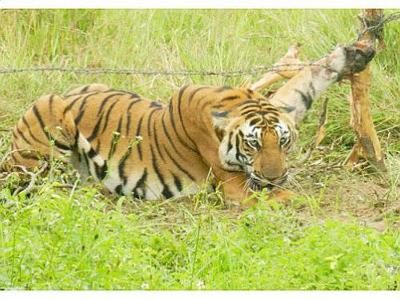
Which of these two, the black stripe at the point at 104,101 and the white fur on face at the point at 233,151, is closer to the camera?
the white fur on face at the point at 233,151

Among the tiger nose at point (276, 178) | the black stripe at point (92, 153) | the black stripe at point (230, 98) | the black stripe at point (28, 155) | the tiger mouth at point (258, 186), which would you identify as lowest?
the black stripe at point (28, 155)

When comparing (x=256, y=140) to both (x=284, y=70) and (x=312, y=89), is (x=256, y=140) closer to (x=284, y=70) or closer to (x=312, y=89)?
(x=312, y=89)

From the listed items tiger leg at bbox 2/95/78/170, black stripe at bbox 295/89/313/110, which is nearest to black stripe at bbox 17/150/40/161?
tiger leg at bbox 2/95/78/170

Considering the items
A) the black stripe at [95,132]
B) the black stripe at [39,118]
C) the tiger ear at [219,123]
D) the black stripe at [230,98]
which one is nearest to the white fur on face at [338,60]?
the black stripe at [230,98]

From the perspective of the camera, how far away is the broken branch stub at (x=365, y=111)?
686 cm

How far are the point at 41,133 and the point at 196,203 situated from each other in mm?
1321

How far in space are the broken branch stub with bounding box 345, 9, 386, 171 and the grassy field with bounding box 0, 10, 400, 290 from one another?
0.10m

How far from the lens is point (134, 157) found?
7.01 m

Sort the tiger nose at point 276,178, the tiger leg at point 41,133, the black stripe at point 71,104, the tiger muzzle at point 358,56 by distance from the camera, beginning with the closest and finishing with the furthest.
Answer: the tiger nose at point 276,178 < the tiger muzzle at point 358,56 < the tiger leg at point 41,133 < the black stripe at point 71,104

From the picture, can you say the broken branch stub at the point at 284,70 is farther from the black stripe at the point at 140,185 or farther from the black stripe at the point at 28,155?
the black stripe at the point at 28,155

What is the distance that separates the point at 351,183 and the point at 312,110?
107 cm

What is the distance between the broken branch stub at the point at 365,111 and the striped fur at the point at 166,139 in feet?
1.37
